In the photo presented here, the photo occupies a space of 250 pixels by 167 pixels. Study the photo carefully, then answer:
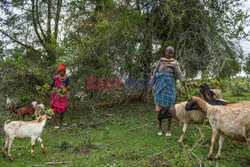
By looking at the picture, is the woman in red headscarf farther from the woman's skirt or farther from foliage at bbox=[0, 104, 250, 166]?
foliage at bbox=[0, 104, 250, 166]

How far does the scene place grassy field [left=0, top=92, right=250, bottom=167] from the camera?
3633mm

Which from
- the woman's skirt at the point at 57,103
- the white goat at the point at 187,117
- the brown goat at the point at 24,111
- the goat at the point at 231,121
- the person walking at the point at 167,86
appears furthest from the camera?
the brown goat at the point at 24,111

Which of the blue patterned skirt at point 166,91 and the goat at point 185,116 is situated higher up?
the blue patterned skirt at point 166,91

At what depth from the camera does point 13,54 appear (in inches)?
302

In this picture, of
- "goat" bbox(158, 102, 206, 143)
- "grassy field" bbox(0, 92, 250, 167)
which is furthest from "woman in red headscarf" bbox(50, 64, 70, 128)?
"goat" bbox(158, 102, 206, 143)

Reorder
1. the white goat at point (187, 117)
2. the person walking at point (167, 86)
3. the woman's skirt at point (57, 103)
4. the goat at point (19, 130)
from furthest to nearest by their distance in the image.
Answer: the woman's skirt at point (57, 103), the person walking at point (167, 86), the white goat at point (187, 117), the goat at point (19, 130)

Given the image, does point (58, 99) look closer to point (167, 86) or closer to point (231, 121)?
point (167, 86)

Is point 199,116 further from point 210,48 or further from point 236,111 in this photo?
point 210,48

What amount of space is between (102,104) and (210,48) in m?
5.24

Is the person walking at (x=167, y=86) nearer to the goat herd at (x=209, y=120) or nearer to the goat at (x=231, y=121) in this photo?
the goat herd at (x=209, y=120)

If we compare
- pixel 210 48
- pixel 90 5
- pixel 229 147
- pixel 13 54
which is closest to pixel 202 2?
pixel 210 48

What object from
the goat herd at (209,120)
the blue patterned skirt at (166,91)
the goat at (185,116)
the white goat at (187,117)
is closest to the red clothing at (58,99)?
the goat herd at (209,120)

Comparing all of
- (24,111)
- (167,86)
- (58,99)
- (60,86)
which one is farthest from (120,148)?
(24,111)

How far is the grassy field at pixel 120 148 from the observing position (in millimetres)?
3633
